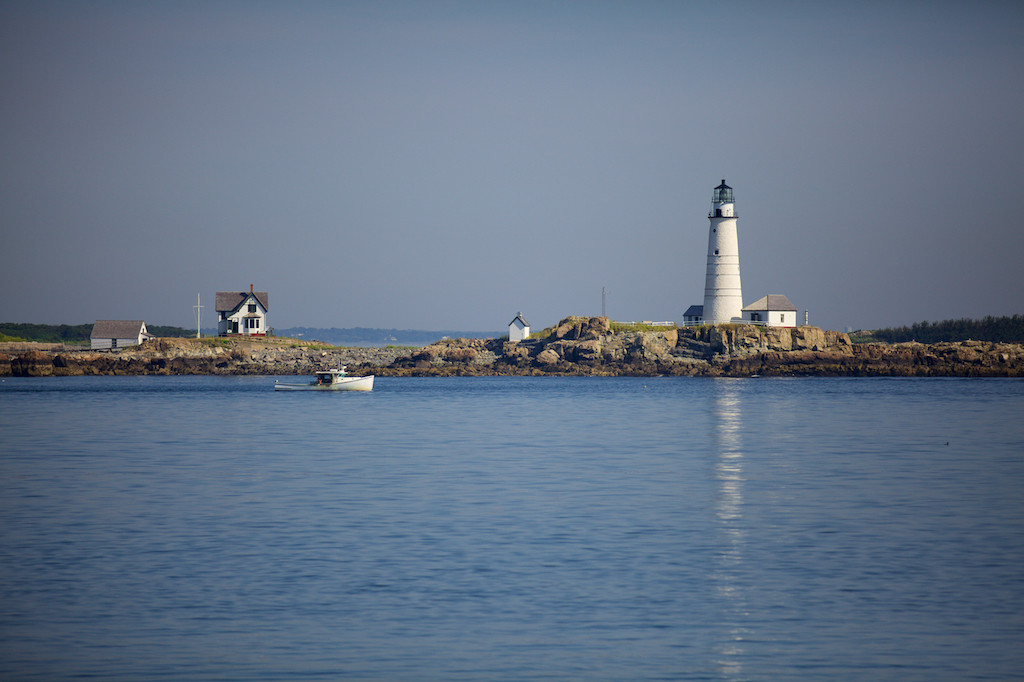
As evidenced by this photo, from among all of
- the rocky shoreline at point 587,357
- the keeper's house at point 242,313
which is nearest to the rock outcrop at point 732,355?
the rocky shoreline at point 587,357

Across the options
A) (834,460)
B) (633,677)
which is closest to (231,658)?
(633,677)

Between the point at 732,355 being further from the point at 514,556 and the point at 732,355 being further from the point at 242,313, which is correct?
the point at 514,556

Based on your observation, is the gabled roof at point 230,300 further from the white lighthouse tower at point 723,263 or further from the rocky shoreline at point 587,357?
the white lighthouse tower at point 723,263

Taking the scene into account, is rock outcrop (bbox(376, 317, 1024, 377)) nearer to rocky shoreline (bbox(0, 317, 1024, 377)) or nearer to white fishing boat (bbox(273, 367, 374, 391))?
rocky shoreline (bbox(0, 317, 1024, 377))

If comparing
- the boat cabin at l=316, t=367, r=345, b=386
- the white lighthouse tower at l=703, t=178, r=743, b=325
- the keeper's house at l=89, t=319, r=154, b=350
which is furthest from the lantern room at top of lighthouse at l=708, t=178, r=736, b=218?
the keeper's house at l=89, t=319, r=154, b=350

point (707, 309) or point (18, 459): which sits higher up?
point (707, 309)

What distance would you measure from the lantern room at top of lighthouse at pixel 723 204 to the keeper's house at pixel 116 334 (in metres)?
71.0

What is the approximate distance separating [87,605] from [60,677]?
142 inches

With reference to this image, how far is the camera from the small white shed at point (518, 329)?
390 feet

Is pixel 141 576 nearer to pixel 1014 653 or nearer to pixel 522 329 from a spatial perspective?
pixel 1014 653

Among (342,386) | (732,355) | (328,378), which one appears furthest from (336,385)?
(732,355)

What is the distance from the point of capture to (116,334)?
394ft

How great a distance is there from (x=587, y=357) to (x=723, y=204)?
2248cm

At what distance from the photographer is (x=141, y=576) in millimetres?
17906
